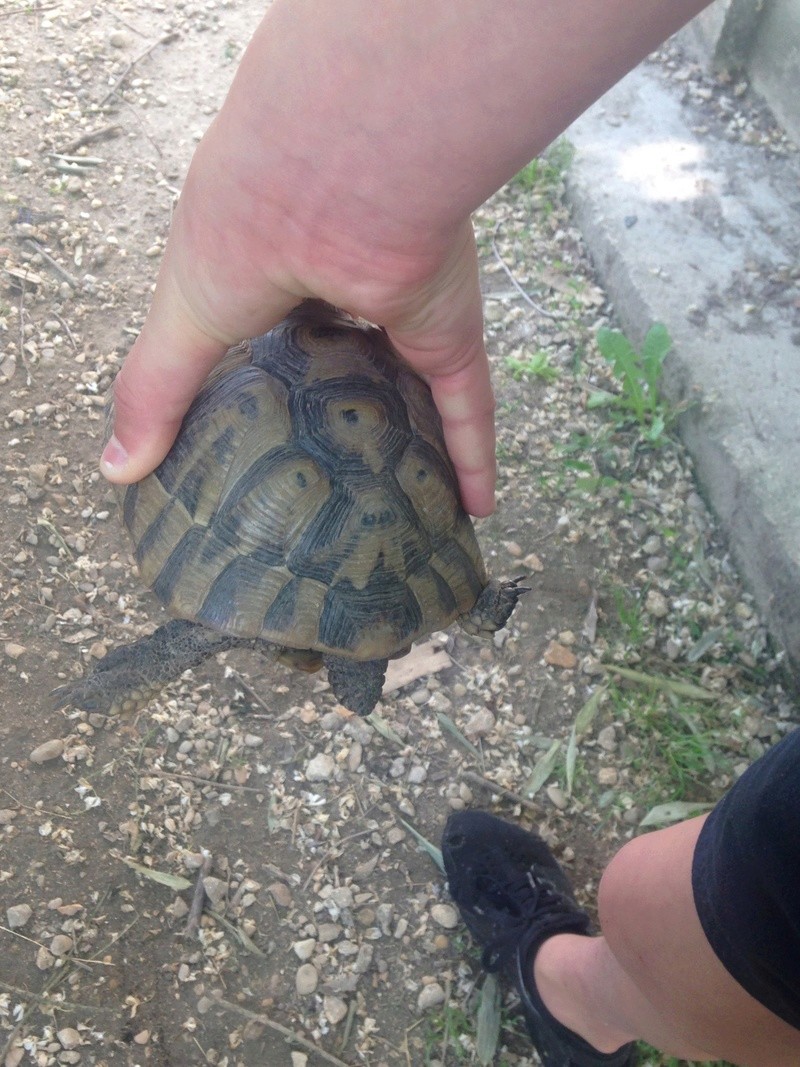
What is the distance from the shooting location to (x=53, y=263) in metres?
3.32

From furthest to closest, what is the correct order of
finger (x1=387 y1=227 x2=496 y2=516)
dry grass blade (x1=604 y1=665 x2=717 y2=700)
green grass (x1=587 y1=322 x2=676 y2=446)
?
green grass (x1=587 y1=322 x2=676 y2=446)
dry grass blade (x1=604 y1=665 x2=717 y2=700)
finger (x1=387 y1=227 x2=496 y2=516)

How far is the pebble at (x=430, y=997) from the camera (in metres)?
2.23

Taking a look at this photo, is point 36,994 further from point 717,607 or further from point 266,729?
point 717,607

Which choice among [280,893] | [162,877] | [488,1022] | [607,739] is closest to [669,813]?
[607,739]

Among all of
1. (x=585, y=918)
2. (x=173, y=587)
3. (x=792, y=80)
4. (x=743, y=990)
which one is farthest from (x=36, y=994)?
(x=792, y=80)

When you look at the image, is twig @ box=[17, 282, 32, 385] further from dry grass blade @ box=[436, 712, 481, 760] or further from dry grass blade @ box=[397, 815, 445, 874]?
dry grass blade @ box=[397, 815, 445, 874]

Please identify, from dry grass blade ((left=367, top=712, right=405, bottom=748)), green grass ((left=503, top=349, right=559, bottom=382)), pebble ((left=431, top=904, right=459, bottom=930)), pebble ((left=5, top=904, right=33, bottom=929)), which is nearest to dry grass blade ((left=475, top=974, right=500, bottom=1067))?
pebble ((left=431, top=904, right=459, bottom=930))

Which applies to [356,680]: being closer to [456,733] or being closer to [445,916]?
[456,733]

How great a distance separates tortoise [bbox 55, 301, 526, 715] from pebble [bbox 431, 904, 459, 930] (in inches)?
30.7

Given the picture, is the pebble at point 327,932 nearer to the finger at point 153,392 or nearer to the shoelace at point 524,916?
the shoelace at point 524,916

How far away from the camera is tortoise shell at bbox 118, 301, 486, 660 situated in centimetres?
191

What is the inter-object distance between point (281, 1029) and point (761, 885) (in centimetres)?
130

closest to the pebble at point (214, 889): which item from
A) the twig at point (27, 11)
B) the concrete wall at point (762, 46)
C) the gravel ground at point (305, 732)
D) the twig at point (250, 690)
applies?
the gravel ground at point (305, 732)

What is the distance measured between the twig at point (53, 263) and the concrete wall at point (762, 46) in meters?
2.96
